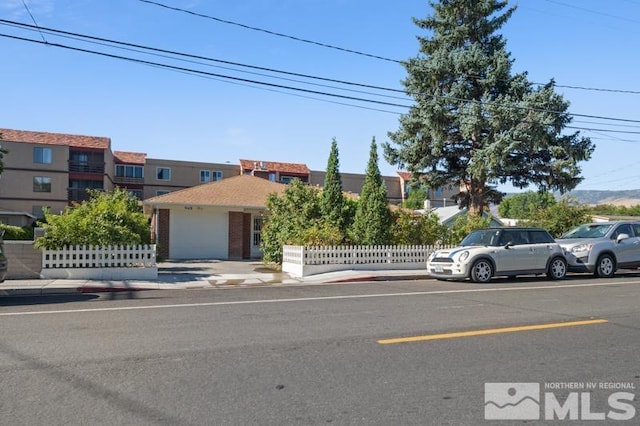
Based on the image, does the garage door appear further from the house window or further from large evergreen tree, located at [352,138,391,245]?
large evergreen tree, located at [352,138,391,245]

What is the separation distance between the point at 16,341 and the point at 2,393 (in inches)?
94.0

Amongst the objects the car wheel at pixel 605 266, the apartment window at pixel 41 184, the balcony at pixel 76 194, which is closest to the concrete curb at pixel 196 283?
the car wheel at pixel 605 266

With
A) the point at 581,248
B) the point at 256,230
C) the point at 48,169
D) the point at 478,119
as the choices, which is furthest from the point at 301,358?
the point at 48,169

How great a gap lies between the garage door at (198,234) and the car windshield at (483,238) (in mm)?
13428

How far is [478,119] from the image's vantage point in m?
28.0

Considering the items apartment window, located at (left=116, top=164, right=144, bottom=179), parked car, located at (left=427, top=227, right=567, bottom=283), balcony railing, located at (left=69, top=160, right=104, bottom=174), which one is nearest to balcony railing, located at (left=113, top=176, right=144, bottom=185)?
apartment window, located at (left=116, top=164, right=144, bottom=179)

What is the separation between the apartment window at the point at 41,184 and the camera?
→ 158 ft

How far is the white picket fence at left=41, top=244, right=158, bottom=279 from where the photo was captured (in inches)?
578

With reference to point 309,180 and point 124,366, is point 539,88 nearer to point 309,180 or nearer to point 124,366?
point 124,366

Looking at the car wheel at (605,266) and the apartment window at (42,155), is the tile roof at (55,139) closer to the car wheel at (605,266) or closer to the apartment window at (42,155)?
the apartment window at (42,155)

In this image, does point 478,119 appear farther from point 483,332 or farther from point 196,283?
point 483,332

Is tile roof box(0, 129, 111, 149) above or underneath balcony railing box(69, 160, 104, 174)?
above

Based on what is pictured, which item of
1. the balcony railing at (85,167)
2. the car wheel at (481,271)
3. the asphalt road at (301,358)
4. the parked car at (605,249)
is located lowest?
the asphalt road at (301,358)

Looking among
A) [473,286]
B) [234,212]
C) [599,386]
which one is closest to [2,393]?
[599,386]
